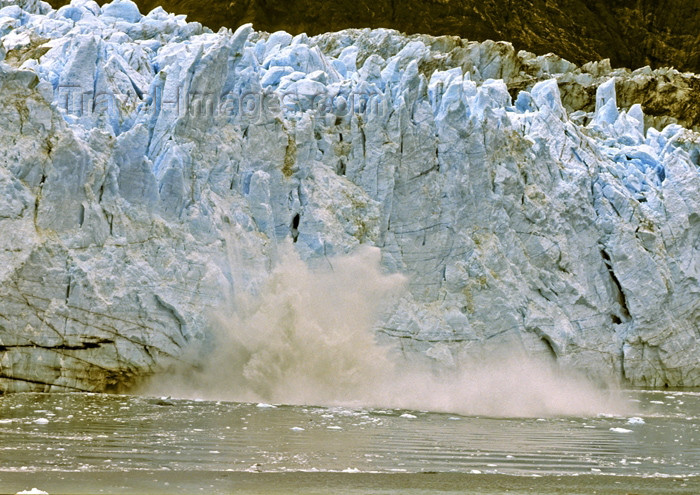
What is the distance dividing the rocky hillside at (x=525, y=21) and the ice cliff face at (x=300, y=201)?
2321 centimetres

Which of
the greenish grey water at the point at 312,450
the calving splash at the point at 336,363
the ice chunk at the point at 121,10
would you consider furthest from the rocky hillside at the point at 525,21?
the greenish grey water at the point at 312,450

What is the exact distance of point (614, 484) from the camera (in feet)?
25.3

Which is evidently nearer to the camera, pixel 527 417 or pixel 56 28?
pixel 527 417

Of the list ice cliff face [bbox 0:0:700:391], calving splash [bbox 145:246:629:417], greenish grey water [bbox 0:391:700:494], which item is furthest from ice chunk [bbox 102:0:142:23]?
greenish grey water [bbox 0:391:700:494]

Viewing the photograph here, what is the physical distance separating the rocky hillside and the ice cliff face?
23.2m

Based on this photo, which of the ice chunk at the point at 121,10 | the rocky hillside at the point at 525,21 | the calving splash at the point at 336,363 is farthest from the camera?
the rocky hillside at the point at 525,21

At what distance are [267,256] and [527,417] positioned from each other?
382 centimetres

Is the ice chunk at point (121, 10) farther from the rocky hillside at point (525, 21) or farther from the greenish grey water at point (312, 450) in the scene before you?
the rocky hillside at point (525, 21)

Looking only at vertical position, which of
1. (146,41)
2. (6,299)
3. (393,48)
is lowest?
(6,299)

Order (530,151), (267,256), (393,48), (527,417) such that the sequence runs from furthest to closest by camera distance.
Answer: (393,48) < (530,151) < (267,256) < (527,417)

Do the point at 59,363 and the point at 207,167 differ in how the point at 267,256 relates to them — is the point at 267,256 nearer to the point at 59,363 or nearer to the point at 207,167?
the point at 207,167

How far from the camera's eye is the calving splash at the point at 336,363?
12.2 meters

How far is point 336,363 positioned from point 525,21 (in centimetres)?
3358

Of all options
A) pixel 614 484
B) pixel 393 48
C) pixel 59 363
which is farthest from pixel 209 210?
pixel 393 48
